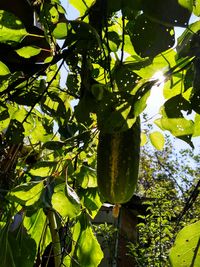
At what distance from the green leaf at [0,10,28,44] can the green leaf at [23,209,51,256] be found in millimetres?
550

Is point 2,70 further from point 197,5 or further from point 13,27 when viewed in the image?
point 197,5

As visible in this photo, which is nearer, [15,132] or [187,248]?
[187,248]

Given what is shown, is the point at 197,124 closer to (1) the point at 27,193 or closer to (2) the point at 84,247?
(1) the point at 27,193

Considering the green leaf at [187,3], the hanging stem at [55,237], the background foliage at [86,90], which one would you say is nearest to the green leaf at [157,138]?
the background foliage at [86,90]

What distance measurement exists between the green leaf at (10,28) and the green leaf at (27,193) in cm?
30

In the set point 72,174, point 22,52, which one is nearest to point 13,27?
point 22,52

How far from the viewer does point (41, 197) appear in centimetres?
94

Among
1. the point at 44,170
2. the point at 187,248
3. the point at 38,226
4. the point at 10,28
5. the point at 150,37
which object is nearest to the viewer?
the point at 150,37

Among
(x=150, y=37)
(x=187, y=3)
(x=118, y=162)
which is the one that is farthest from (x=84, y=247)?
(x=187, y=3)

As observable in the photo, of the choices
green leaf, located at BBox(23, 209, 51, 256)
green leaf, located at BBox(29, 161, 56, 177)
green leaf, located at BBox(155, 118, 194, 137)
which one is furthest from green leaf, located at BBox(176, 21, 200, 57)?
green leaf, located at BBox(23, 209, 51, 256)

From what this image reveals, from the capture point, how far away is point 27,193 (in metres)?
0.96

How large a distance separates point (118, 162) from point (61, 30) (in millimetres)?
266

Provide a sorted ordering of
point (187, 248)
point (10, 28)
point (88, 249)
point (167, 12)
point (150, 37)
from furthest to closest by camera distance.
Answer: point (88, 249) < point (10, 28) < point (187, 248) < point (150, 37) < point (167, 12)

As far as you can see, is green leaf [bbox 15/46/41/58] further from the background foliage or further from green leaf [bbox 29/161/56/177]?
green leaf [bbox 29/161/56/177]
